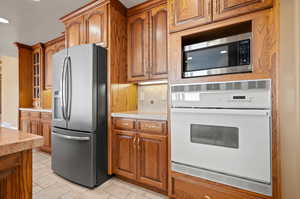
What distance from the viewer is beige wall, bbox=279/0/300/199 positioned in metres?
1.06

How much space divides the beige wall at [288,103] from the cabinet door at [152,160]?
3.38 ft

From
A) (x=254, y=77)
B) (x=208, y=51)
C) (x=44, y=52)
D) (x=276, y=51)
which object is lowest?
(x=254, y=77)

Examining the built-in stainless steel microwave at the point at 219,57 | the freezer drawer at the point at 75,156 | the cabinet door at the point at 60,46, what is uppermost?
the cabinet door at the point at 60,46

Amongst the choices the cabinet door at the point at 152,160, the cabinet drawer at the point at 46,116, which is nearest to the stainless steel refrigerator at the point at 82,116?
the cabinet door at the point at 152,160

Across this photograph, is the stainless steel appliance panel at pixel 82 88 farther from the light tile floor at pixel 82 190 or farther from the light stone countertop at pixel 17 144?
the light stone countertop at pixel 17 144

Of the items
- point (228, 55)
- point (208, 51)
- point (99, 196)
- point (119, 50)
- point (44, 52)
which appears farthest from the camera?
point (44, 52)

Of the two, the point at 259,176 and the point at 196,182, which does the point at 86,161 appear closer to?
the point at 196,182

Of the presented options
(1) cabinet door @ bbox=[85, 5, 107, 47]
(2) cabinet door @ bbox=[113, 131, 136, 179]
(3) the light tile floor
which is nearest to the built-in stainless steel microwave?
(2) cabinet door @ bbox=[113, 131, 136, 179]

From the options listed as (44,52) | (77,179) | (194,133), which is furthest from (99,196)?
(44,52)

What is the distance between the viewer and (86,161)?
1.84m

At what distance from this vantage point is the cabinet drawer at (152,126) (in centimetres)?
167

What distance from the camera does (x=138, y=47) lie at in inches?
88.2

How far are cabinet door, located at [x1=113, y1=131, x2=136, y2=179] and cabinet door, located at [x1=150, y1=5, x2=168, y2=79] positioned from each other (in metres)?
0.95

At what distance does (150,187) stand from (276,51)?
1.93 meters
